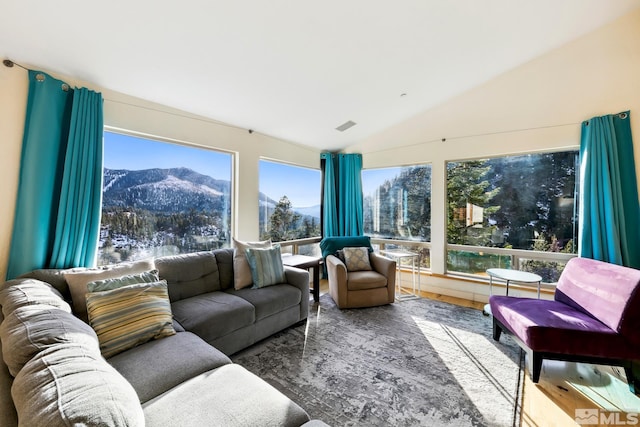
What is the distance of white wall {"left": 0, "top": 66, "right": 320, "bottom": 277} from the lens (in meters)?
1.87

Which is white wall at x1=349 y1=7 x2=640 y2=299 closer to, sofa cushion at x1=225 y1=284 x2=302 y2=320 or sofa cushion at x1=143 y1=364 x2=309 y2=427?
sofa cushion at x1=225 y1=284 x2=302 y2=320

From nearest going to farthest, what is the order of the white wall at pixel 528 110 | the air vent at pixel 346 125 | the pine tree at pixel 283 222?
1. the white wall at pixel 528 110
2. the air vent at pixel 346 125
3. the pine tree at pixel 283 222

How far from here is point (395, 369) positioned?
6.80ft

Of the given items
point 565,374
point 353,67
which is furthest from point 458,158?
point 565,374

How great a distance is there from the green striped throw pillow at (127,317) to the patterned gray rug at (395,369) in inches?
31.8

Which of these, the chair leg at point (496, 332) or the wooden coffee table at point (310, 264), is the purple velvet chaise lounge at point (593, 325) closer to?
the chair leg at point (496, 332)

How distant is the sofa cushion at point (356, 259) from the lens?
3631 mm

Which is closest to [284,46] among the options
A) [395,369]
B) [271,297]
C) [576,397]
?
[271,297]

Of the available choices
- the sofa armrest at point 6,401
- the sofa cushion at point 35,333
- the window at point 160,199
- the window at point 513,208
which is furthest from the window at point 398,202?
the sofa armrest at point 6,401

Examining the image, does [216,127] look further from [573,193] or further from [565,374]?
[573,193]

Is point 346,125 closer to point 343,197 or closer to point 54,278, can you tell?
point 343,197

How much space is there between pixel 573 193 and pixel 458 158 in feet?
4.45

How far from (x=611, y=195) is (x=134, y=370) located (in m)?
4.34

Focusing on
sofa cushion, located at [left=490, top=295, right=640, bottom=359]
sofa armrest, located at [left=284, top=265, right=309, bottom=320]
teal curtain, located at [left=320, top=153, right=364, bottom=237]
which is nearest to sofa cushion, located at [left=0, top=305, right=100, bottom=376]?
sofa armrest, located at [left=284, top=265, right=309, bottom=320]
